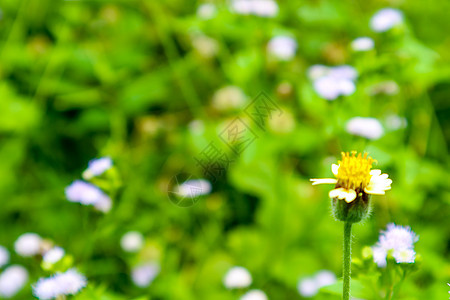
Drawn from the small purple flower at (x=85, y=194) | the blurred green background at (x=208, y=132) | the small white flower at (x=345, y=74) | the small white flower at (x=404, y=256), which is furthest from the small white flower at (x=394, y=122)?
the small purple flower at (x=85, y=194)

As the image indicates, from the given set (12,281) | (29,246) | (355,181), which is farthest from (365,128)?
(12,281)

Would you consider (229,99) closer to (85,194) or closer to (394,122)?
(394,122)

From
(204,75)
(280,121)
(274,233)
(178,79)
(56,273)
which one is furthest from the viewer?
(204,75)

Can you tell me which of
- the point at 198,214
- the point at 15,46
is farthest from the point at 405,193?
the point at 15,46

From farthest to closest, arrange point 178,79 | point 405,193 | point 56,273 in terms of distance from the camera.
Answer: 1. point 178,79
2. point 405,193
3. point 56,273

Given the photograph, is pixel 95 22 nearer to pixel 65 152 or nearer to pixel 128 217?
pixel 65 152

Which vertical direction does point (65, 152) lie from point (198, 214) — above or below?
above
